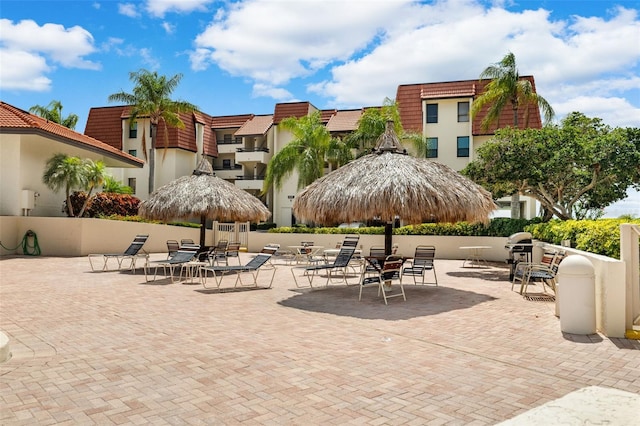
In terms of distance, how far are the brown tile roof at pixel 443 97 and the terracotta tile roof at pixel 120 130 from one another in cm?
1686

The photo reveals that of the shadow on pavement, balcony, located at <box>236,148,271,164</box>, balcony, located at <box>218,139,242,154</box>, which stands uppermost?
balcony, located at <box>218,139,242,154</box>

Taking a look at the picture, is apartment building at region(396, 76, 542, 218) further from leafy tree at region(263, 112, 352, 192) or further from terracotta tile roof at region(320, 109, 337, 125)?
terracotta tile roof at region(320, 109, 337, 125)

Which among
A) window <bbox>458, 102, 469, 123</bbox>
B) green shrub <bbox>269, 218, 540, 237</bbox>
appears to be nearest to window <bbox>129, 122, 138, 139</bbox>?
green shrub <bbox>269, 218, 540, 237</bbox>

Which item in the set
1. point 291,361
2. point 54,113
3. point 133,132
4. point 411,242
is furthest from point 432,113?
point 291,361

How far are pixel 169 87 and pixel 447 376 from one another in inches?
1388

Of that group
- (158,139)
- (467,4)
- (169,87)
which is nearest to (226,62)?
(467,4)

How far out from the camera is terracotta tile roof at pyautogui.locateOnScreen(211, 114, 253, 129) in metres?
42.9

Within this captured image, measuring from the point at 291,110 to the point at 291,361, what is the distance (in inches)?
1361

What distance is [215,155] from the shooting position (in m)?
43.0

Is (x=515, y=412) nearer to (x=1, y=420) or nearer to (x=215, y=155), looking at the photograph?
(x=1, y=420)

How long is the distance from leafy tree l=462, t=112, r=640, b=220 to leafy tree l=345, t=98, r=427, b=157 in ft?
26.9

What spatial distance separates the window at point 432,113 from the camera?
3416 cm

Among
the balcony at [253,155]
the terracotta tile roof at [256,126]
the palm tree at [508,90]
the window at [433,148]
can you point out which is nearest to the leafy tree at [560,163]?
the palm tree at [508,90]

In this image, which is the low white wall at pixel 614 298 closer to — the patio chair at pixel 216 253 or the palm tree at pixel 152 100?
the patio chair at pixel 216 253
